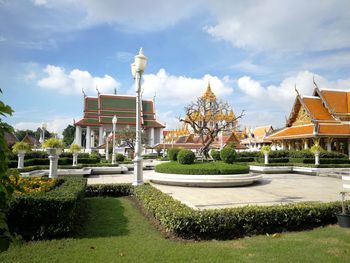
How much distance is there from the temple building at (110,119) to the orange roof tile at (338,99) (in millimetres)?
28914

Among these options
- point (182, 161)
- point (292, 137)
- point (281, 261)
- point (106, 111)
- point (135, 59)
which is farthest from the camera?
point (106, 111)

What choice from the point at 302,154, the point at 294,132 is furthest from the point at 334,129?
the point at 302,154

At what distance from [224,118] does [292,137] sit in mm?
8502

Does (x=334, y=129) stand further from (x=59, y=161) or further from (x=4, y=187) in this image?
(x=4, y=187)

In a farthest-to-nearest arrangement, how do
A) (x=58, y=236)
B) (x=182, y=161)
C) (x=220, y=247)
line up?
(x=182, y=161), (x=58, y=236), (x=220, y=247)

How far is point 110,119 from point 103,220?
148ft

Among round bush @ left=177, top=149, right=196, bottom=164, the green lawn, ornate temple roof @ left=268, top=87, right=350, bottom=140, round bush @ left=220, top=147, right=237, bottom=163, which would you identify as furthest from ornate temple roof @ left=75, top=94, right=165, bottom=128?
the green lawn

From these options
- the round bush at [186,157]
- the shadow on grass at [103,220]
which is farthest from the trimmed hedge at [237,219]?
the round bush at [186,157]

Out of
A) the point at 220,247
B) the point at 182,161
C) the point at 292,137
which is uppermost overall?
the point at 292,137

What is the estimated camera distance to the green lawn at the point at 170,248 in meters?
4.33

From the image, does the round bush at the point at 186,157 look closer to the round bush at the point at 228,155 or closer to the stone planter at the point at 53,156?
the round bush at the point at 228,155

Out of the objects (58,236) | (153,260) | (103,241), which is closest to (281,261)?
(153,260)

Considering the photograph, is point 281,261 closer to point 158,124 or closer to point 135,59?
point 135,59

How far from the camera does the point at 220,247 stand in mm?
4898
